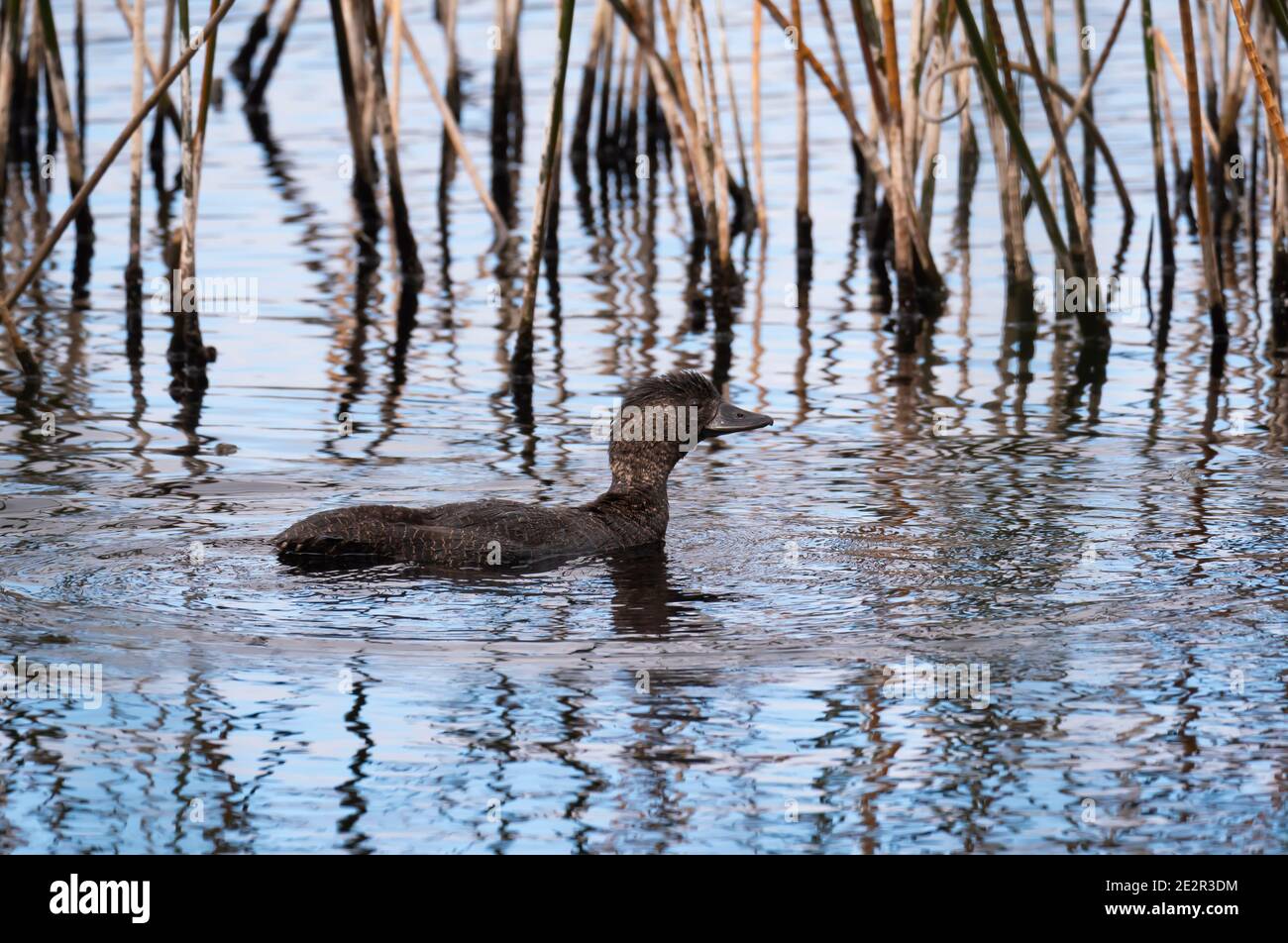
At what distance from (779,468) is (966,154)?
21.3ft

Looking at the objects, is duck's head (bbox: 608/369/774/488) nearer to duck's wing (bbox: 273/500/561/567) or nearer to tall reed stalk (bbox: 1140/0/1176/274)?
duck's wing (bbox: 273/500/561/567)

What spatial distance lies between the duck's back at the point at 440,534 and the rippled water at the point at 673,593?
14 cm

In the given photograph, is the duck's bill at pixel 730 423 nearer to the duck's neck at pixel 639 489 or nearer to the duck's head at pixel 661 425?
the duck's head at pixel 661 425

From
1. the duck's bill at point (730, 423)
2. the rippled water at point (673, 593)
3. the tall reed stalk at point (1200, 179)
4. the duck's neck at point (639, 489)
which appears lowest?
the rippled water at point (673, 593)

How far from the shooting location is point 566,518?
8383 millimetres

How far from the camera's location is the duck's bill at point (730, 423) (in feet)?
29.7

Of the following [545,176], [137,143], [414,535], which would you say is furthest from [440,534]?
[137,143]

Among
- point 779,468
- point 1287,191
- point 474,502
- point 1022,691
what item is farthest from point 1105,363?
point 1022,691

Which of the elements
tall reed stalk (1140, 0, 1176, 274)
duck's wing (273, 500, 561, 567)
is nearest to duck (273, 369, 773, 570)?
duck's wing (273, 500, 561, 567)

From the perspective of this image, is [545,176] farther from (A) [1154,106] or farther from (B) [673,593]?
(A) [1154,106]

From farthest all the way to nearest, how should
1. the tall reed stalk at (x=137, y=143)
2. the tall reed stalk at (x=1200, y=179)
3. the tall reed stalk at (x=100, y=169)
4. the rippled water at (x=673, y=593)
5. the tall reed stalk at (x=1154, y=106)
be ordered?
the tall reed stalk at (x=1154, y=106) → the tall reed stalk at (x=137, y=143) → the tall reed stalk at (x=1200, y=179) → the tall reed stalk at (x=100, y=169) → the rippled water at (x=673, y=593)

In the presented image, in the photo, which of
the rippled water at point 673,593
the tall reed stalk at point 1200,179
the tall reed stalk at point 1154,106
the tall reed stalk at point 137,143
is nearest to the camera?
the rippled water at point 673,593

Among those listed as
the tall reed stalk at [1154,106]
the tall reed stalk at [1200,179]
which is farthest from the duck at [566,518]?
the tall reed stalk at [1154,106]

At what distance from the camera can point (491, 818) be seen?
5.50m
